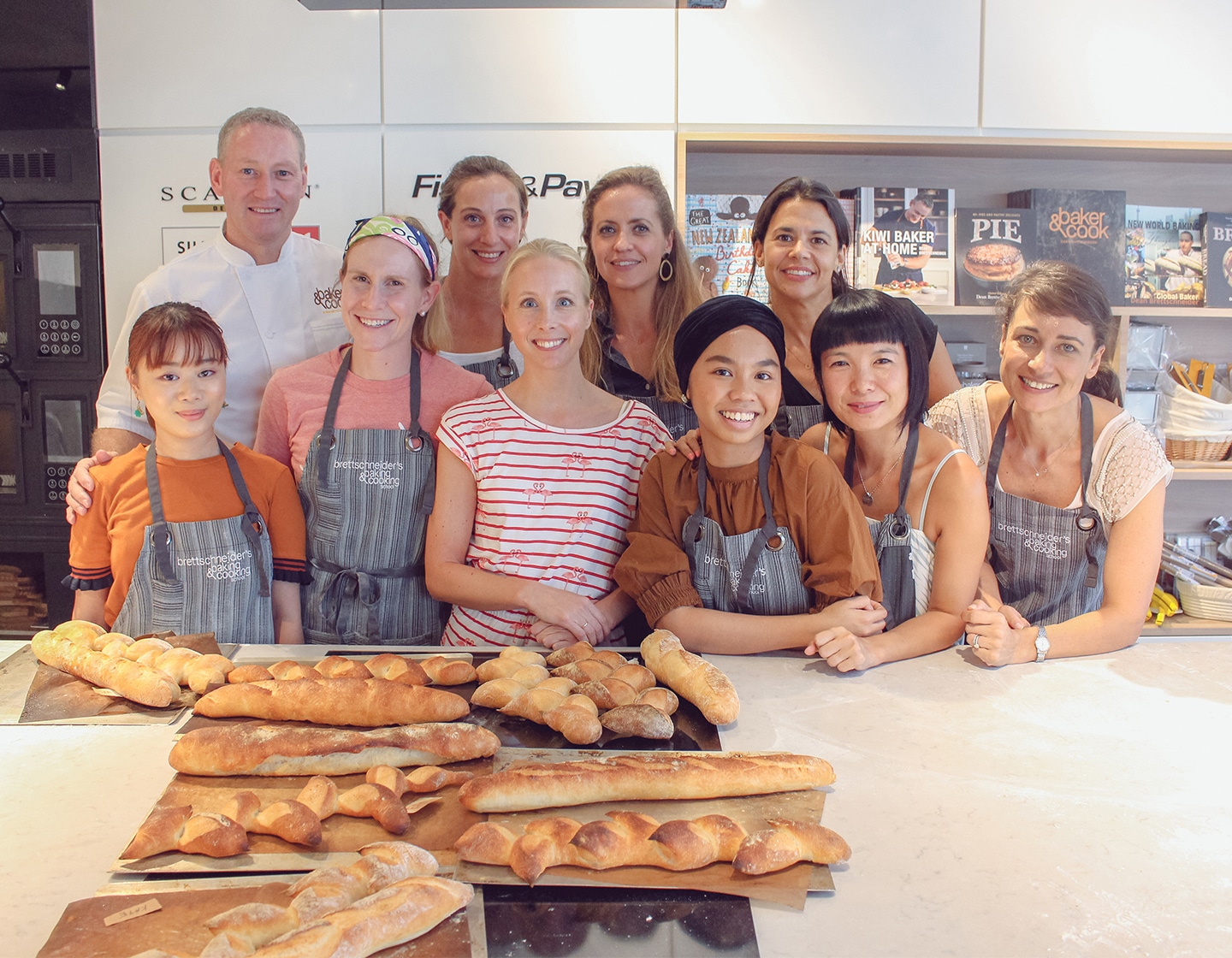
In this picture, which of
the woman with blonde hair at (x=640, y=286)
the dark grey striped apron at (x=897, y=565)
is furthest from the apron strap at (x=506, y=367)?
the dark grey striped apron at (x=897, y=565)

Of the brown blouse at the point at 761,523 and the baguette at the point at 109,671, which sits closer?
the baguette at the point at 109,671

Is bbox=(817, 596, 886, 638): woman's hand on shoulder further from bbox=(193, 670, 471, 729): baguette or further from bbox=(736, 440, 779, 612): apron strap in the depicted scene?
bbox=(193, 670, 471, 729): baguette

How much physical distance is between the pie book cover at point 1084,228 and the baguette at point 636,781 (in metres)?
2.69

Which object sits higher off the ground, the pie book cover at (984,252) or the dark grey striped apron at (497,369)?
the pie book cover at (984,252)

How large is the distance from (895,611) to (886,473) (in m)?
0.26

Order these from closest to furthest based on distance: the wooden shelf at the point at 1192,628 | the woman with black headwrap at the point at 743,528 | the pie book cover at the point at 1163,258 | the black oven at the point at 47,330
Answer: the woman with black headwrap at the point at 743,528 < the black oven at the point at 47,330 < the wooden shelf at the point at 1192,628 < the pie book cover at the point at 1163,258

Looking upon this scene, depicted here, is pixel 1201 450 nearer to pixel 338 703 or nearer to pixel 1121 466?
pixel 1121 466

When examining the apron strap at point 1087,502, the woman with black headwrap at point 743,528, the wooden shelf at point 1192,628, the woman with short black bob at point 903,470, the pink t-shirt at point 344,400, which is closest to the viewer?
the woman with black headwrap at point 743,528

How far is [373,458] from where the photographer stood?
1831 mm

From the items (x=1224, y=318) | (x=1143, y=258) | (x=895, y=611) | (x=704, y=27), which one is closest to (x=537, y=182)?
(x=704, y=27)

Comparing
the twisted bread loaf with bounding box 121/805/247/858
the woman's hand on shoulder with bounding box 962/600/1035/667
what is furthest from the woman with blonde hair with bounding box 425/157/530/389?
the twisted bread loaf with bounding box 121/805/247/858

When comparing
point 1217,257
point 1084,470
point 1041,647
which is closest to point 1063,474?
point 1084,470

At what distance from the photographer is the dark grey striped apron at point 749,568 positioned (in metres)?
1.58

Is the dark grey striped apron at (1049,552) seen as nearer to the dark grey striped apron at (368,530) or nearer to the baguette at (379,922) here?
the dark grey striped apron at (368,530)
